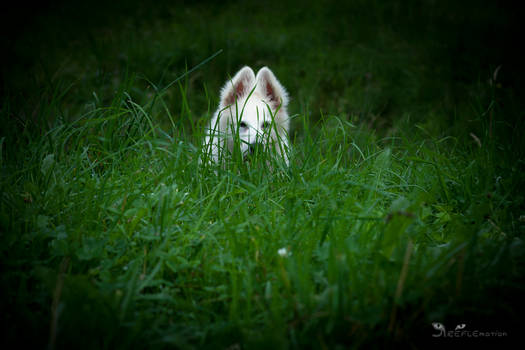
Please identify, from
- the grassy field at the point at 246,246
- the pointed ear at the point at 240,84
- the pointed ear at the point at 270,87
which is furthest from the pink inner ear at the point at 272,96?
the grassy field at the point at 246,246

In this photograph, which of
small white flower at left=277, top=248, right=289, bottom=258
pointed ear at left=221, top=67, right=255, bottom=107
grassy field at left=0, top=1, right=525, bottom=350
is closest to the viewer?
grassy field at left=0, top=1, right=525, bottom=350

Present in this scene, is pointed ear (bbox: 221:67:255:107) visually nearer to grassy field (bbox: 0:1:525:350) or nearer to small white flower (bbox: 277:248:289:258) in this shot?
grassy field (bbox: 0:1:525:350)

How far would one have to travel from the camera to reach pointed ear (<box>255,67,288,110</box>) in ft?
10.5

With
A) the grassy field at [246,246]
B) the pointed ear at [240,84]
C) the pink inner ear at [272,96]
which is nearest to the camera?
the grassy field at [246,246]

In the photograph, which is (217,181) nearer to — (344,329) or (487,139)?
(344,329)

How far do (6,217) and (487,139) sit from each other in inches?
108

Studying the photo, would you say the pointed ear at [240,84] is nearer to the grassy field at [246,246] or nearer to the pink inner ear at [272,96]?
the pink inner ear at [272,96]

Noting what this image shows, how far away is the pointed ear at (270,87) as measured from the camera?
320 cm

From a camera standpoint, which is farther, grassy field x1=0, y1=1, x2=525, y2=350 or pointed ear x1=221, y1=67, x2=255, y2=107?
pointed ear x1=221, y1=67, x2=255, y2=107

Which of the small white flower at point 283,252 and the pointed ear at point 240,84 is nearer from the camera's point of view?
the small white flower at point 283,252

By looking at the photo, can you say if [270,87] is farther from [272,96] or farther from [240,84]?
[240,84]

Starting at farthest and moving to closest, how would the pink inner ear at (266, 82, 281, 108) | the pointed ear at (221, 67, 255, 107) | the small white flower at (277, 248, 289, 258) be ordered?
the pink inner ear at (266, 82, 281, 108) < the pointed ear at (221, 67, 255, 107) < the small white flower at (277, 248, 289, 258)

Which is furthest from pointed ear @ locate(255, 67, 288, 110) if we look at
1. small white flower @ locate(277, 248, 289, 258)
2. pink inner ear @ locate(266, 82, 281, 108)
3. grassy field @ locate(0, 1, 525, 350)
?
small white flower @ locate(277, 248, 289, 258)

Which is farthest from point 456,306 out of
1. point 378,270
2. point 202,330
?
point 202,330
